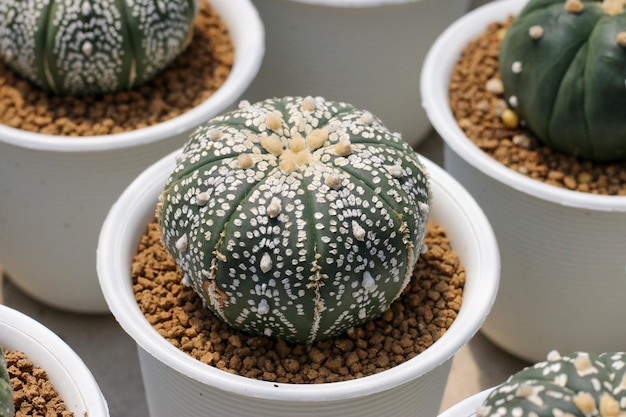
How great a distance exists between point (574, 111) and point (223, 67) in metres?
1.01

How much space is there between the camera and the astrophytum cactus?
2322mm

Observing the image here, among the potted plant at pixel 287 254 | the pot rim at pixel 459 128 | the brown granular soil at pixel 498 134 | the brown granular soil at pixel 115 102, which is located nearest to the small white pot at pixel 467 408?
the potted plant at pixel 287 254

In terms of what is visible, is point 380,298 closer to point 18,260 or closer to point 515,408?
point 515,408

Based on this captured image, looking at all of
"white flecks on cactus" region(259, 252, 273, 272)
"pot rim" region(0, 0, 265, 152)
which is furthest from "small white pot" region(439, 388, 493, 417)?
"pot rim" region(0, 0, 265, 152)

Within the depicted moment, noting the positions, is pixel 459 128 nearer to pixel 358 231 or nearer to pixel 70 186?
pixel 358 231

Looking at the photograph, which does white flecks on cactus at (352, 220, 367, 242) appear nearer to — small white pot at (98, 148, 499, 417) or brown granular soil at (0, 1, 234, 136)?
small white pot at (98, 148, 499, 417)

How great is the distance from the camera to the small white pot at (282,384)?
1747 mm

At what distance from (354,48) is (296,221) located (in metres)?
1.22

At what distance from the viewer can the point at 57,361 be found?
5.64 feet

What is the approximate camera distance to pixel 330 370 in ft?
6.20

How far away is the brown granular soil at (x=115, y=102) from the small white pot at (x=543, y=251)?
638 mm

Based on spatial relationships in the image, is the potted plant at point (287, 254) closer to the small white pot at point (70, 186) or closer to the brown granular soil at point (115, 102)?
the small white pot at point (70, 186)

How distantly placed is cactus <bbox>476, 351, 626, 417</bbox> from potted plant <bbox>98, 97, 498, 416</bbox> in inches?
12.9

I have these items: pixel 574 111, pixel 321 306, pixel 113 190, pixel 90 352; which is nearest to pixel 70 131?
pixel 113 190
